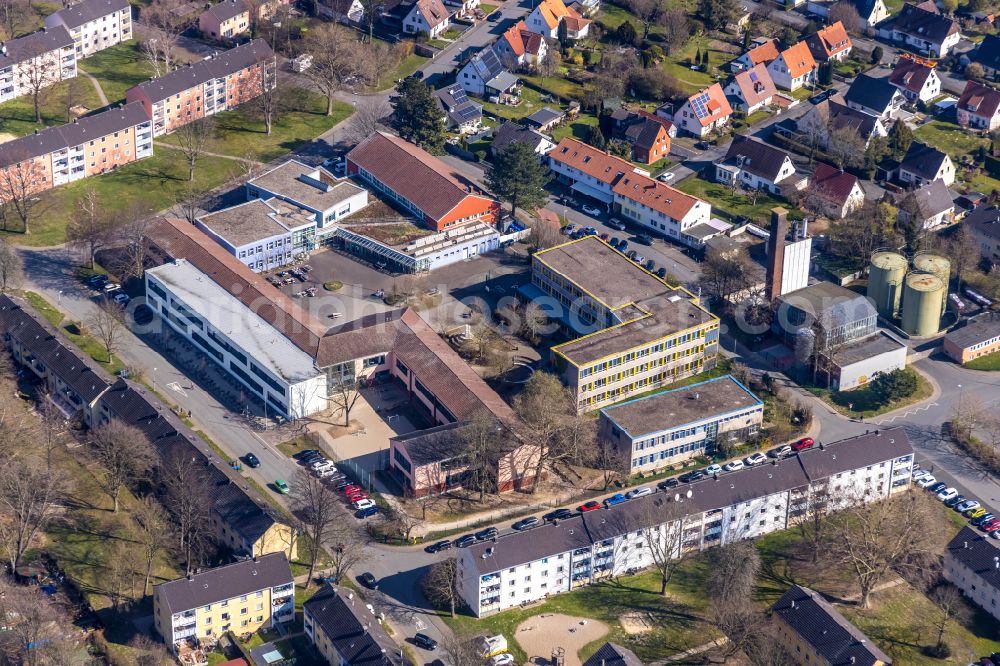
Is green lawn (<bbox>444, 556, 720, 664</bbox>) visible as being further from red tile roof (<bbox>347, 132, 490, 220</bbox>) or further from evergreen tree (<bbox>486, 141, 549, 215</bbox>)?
red tile roof (<bbox>347, 132, 490, 220</bbox>)

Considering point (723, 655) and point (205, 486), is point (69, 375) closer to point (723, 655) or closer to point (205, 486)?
point (205, 486)

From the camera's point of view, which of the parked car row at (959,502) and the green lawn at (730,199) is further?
the green lawn at (730,199)

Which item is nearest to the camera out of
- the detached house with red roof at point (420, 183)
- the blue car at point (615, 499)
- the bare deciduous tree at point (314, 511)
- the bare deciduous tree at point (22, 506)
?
the bare deciduous tree at point (22, 506)

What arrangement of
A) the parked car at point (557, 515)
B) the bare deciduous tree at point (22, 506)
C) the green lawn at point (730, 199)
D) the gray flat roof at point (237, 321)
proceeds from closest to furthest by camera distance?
the bare deciduous tree at point (22, 506), the parked car at point (557, 515), the gray flat roof at point (237, 321), the green lawn at point (730, 199)

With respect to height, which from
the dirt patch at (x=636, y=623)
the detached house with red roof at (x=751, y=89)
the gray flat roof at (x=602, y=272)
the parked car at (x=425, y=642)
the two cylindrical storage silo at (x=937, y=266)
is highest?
the detached house with red roof at (x=751, y=89)

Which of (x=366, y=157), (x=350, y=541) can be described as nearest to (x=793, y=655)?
(x=350, y=541)

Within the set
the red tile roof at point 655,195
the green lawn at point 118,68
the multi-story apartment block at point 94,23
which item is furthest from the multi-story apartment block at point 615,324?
the multi-story apartment block at point 94,23

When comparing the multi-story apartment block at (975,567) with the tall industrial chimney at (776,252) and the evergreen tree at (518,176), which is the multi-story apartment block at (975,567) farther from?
the evergreen tree at (518,176)

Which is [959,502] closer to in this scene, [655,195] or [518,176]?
[655,195]
